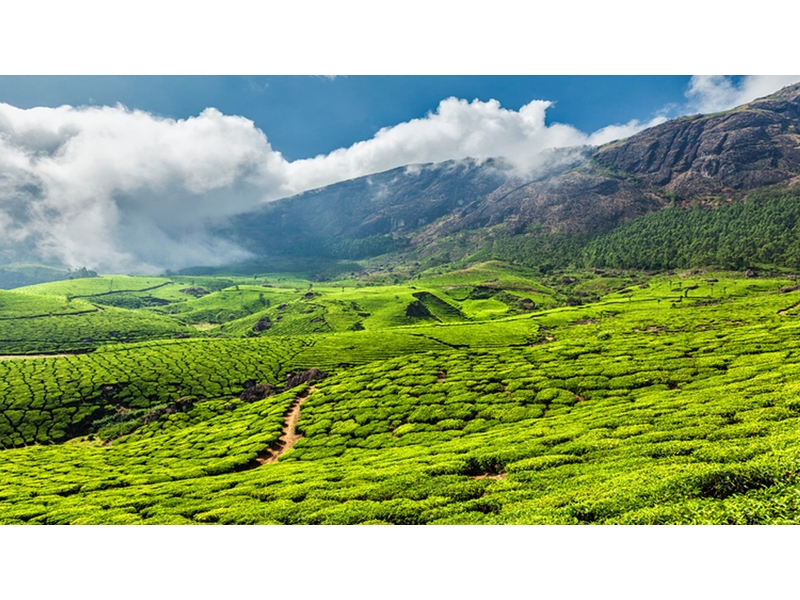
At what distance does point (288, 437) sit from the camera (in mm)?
60812

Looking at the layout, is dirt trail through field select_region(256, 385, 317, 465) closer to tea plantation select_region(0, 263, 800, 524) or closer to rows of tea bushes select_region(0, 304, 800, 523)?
tea plantation select_region(0, 263, 800, 524)

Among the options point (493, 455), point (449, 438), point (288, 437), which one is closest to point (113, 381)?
point (288, 437)

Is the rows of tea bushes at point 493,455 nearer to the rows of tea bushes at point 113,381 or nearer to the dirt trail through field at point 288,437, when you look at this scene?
the dirt trail through field at point 288,437

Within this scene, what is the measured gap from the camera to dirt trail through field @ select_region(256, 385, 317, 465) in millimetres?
53528

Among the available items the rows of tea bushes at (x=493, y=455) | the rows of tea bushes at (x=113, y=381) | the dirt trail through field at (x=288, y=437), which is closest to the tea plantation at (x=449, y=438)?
the rows of tea bushes at (x=493, y=455)

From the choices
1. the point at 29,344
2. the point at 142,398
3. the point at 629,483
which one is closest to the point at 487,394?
the point at 629,483

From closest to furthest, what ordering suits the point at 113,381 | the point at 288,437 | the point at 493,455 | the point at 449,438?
the point at 493,455 < the point at 449,438 < the point at 288,437 < the point at 113,381

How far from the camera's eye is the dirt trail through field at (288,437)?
53528mm

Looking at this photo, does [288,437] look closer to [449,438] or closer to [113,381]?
[449,438]

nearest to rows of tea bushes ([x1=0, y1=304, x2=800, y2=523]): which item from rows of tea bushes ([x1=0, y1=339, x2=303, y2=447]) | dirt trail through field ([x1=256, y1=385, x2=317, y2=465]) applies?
dirt trail through field ([x1=256, y1=385, x2=317, y2=465])

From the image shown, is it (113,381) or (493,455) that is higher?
(113,381)

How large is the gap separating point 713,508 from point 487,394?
137 ft

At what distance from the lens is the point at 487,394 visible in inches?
2336

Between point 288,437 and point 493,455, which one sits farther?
point 288,437
